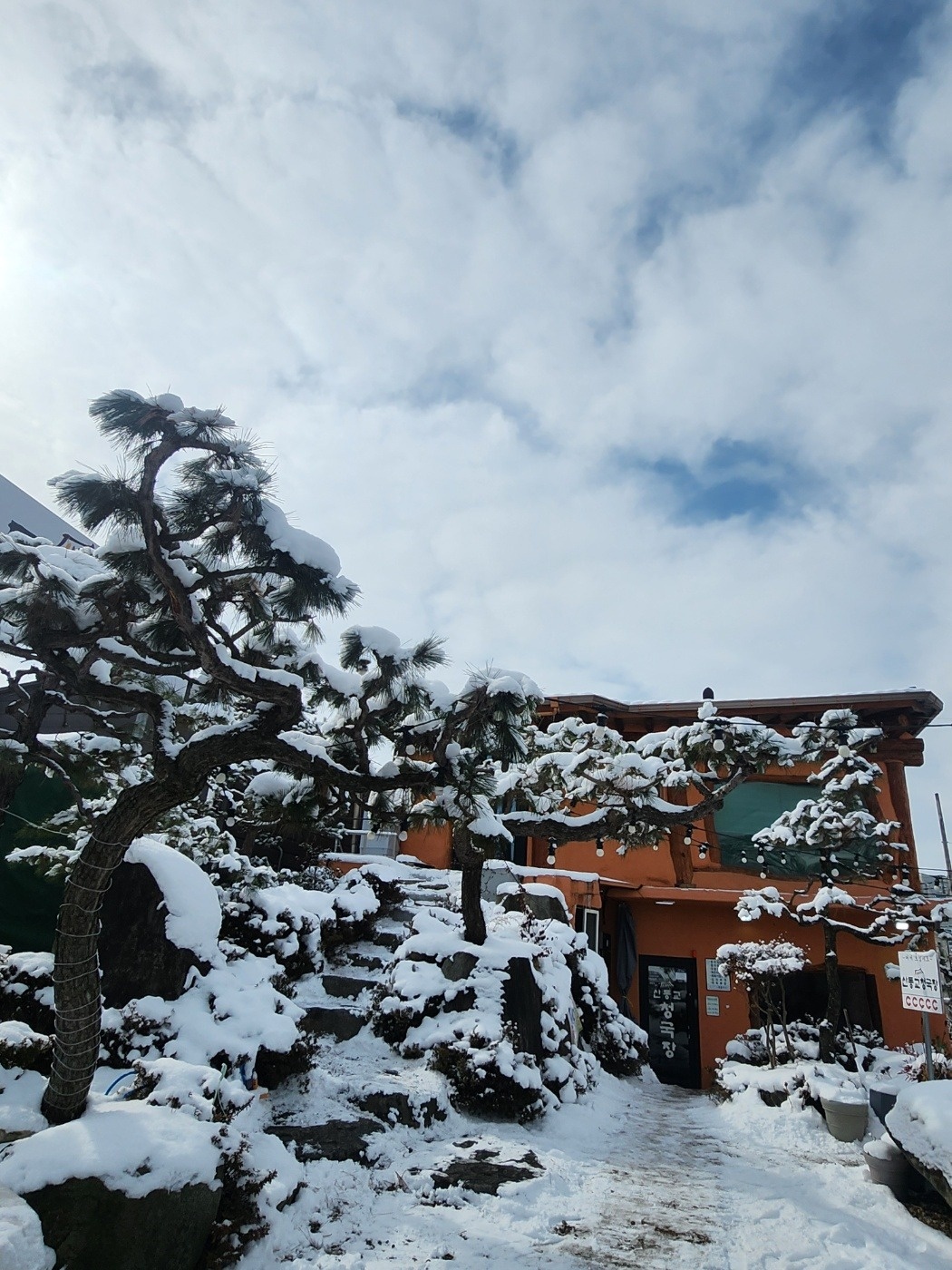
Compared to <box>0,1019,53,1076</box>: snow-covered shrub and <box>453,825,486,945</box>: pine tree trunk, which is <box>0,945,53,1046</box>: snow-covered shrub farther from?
<box>453,825,486,945</box>: pine tree trunk

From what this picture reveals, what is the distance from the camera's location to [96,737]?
20.3ft

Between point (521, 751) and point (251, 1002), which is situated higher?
point (521, 751)

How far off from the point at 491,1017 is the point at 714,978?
28.0ft

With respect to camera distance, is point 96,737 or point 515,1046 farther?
point 515,1046

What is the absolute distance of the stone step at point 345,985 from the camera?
30.5 feet

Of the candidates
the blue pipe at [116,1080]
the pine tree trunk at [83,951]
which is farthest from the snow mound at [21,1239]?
the blue pipe at [116,1080]

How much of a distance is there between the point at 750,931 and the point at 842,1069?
5251 millimetres

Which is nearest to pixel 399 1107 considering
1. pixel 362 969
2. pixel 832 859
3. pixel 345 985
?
pixel 345 985

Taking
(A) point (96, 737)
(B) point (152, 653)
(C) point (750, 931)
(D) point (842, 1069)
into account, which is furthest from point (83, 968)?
(C) point (750, 931)

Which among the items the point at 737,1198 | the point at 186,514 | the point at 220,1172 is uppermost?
the point at 186,514

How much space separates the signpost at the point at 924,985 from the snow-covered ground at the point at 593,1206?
1.39 metres

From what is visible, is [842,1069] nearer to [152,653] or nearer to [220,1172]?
[220,1172]

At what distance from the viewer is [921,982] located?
7352mm

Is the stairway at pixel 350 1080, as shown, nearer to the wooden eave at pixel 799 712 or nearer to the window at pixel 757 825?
the wooden eave at pixel 799 712
